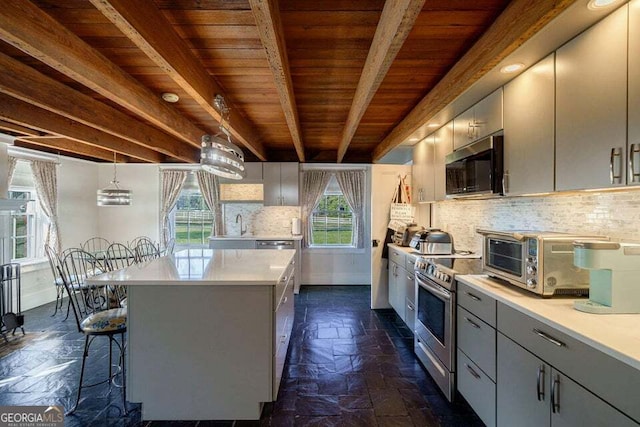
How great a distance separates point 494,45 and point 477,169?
0.94 meters

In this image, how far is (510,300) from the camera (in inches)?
60.4

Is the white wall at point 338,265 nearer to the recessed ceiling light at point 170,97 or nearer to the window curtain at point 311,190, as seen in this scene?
the window curtain at point 311,190

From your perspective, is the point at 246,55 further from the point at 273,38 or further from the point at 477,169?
the point at 477,169

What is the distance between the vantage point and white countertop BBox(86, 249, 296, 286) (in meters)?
1.83

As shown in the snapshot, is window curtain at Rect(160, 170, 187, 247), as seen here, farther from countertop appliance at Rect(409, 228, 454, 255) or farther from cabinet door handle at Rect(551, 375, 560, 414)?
cabinet door handle at Rect(551, 375, 560, 414)

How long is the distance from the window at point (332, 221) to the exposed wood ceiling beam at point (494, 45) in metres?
3.05

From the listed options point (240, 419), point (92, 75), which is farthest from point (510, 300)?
point (92, 75)

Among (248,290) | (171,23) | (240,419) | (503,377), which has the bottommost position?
(240,419)

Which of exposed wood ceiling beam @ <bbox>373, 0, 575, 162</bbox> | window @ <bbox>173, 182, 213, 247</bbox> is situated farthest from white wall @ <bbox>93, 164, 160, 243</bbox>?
exposed wood ceiling beam @ <bbox>373, 0, 575, 162</bbox>

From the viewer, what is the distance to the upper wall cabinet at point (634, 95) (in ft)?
3.86

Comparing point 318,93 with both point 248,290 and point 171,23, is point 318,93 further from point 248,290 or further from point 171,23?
point 248,290

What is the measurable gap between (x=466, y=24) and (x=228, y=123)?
86.0 inches

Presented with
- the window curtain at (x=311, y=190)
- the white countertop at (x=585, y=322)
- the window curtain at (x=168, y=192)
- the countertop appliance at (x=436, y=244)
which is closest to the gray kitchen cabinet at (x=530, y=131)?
the white countertop at (x=585, y=322)

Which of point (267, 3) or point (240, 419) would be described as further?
point (240, 419)
